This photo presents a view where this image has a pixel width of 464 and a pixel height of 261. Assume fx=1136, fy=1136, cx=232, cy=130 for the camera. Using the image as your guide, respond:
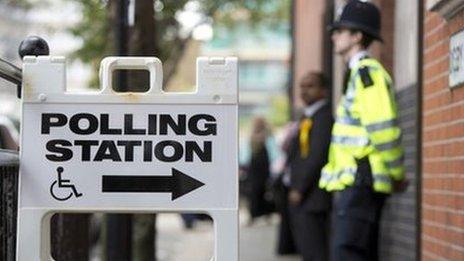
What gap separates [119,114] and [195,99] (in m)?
0.28

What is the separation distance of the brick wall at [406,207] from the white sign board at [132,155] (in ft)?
10.8

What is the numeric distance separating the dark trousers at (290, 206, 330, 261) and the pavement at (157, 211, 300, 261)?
1.25m

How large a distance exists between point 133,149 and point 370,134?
201 centimetres

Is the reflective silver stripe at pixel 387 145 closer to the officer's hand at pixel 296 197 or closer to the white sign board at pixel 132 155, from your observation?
the white sign board at pixel 132 155

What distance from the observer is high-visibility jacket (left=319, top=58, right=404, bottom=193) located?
5.83m

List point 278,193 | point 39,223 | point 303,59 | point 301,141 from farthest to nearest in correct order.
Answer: point 303,59 → point 278,193 → point 301,141 → point 39,223

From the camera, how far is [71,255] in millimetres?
5785

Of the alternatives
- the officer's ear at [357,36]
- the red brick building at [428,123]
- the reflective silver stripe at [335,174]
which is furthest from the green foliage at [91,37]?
the reflective silver stripe at [335,174]

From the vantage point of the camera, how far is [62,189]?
4.12 m

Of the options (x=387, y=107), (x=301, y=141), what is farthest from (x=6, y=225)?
(x=301, y=141)

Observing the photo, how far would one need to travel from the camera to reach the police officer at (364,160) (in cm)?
584

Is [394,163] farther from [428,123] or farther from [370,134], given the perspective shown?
[428,123]

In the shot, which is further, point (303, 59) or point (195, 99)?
point (303, 59)

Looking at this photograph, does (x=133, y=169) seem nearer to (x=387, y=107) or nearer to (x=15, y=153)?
(x=15, y=153)
